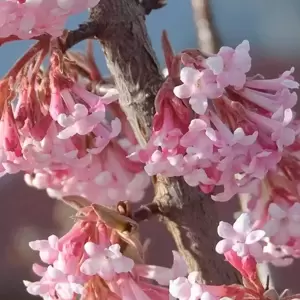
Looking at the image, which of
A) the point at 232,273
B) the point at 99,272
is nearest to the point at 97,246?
the point at 99,272

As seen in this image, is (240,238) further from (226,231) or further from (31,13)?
(31,13)

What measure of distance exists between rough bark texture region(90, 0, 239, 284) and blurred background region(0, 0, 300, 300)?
58cm

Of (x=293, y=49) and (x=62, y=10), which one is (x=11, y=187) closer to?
(x=293, y=49)

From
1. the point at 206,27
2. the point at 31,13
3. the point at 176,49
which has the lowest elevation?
the point at 176,49

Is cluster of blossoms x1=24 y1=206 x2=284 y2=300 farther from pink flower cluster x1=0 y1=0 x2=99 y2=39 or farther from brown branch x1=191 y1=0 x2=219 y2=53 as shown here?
brown branch x1=191 y1=0 x2=219 y2=53

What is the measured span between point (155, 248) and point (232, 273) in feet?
1.88

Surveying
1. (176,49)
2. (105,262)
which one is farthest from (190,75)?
(176,49)

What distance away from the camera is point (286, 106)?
37 centimetres

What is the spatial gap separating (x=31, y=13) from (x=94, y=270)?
14cm

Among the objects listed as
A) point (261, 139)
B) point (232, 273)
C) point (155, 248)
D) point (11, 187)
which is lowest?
point (155, 248)

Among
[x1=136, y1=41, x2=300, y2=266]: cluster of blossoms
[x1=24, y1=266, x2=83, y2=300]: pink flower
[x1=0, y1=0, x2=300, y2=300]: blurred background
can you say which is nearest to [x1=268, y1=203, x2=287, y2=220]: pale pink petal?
[x1=136, y1=41, x2=300, y2=266]: cluster of blossoms

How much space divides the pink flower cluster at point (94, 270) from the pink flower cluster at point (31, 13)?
0.12m

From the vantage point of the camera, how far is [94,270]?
36 centimetres

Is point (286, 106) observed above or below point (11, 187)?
above
